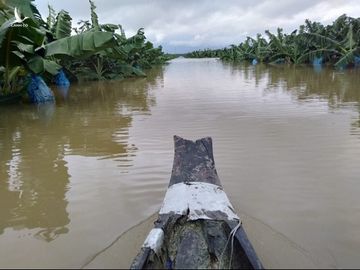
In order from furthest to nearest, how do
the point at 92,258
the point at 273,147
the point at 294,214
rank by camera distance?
the point at 273,147 → the point at 294,214 → the point at 92,258

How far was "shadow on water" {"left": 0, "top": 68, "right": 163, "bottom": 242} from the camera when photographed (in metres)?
3.36

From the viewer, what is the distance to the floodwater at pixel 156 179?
2.75 m

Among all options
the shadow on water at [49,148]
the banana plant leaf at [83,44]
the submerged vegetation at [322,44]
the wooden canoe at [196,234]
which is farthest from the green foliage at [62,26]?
the submerged vegetation at [322,44]

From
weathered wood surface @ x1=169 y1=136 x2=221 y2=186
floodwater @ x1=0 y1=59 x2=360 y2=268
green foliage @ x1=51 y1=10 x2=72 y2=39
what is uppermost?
green foliage @ x1=51 y1=10 x2=72 y2=39

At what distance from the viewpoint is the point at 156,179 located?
4.09m

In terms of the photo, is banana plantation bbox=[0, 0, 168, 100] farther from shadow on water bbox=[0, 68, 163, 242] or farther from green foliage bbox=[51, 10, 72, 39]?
shadow on water bbox=[0, 68, 163, 242]

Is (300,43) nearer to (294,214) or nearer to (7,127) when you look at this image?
(7,127)

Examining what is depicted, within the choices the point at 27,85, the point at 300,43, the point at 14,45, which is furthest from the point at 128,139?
the point at 300,43

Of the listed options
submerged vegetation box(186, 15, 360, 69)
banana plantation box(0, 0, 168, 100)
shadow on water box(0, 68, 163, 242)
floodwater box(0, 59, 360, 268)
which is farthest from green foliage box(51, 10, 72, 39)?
submerged vegetation box(186, 15, 360, 69)

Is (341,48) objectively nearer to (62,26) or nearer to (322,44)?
(322,44)

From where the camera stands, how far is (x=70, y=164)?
4.77 metres

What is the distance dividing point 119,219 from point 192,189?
2.38ft

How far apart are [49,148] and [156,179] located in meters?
2.16

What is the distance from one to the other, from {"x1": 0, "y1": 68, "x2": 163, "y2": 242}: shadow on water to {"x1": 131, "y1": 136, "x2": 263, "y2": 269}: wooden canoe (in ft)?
3.32
